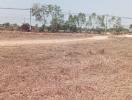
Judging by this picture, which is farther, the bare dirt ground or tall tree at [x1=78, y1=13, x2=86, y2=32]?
tall tree at [x1=78, y1=13, x2=86, y2=32]

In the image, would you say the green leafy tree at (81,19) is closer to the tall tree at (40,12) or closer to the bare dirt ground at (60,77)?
the tall tree at (40,12)

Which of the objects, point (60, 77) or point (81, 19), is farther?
point (81, 19)

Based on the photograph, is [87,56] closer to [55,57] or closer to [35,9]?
[55,57]

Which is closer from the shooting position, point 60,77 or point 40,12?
point 60,77

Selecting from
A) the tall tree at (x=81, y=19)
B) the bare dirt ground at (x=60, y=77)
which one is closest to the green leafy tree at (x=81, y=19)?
the tall tree at (x=81, y=19)

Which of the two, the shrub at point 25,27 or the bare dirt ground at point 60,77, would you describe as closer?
the bare dirt ground at point 60,77

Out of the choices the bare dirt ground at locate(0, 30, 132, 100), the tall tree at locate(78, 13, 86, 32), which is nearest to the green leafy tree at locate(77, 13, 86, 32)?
the tall tree at locate(78, 13, 86, 32)

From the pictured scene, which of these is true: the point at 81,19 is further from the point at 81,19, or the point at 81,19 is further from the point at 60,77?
the point at 60,77

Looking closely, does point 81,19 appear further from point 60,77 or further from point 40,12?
point 60,77

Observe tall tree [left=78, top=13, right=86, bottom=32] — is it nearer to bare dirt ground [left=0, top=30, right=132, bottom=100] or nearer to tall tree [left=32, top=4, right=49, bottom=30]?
tall tree [left=32, top=4, right=49, bottom=30]

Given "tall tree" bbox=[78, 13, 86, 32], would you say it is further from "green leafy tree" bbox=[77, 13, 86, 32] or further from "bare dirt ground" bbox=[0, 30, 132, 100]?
"bare dirt ground" bbox=[0, 30, 132, 100]

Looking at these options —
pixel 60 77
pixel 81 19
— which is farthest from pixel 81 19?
pixel 60 77

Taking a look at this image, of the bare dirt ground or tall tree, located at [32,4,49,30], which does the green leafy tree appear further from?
the bare dirt ground

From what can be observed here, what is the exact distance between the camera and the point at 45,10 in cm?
4438
